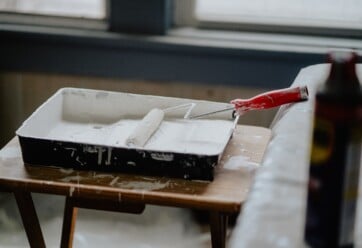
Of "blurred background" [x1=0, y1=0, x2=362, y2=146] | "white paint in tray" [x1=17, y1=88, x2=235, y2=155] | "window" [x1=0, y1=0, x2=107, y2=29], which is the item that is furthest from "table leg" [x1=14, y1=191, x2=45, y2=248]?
"window" [x1=0, y1=0, x2=107, y2=29]

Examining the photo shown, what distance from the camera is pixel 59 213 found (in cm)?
220

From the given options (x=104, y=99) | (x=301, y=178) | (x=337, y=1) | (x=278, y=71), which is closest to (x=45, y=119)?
(x=104, y=99)

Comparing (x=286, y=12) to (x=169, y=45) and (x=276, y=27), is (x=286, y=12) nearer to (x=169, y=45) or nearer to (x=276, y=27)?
(x=276, y=27)

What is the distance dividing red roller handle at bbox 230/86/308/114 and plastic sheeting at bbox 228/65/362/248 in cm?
10

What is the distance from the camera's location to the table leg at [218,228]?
Answer: 1.54m

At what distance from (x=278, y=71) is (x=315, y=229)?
1.25 m

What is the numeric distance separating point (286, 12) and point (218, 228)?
91 centimetres

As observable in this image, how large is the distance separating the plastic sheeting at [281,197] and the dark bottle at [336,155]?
0.05 meters

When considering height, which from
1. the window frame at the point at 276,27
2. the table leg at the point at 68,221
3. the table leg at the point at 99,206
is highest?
the window frame at the point at 276,27

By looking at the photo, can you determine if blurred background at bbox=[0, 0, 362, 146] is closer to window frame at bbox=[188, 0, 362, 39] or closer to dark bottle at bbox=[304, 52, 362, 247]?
window frame at bbox=[188, 0, 362, 39]

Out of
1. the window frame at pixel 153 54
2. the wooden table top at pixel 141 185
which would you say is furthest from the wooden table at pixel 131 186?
the window frame at pixel 153 54

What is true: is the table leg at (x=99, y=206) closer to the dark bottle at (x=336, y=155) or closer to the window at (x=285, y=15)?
the dark bottle at (x=336, y=155)

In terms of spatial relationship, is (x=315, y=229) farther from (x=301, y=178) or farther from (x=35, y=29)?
(x=35, y=29)

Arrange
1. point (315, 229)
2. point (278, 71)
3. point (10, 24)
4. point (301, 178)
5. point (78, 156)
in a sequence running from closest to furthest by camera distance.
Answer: point (315, 229), point (301, 178), point (78, 156), point (278, 71), point (10, 24)
